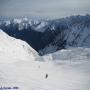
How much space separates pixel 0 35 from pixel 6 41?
24.9 feet

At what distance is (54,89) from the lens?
31984mm

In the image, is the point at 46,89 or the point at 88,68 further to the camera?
the point at 88,68

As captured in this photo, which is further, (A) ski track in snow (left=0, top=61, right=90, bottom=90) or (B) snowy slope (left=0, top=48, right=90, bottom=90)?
(A) ski track in snow (left=0, top=61, right=90, bottom=90)

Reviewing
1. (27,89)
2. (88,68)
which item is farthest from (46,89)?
(88,68)

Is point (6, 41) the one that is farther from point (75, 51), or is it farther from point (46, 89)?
point (46, 89)

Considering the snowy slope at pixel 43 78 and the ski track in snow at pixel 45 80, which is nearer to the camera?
the snowy slope at pixel 43 78

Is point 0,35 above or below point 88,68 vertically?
above

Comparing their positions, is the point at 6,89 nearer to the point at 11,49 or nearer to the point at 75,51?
the point at 11,49

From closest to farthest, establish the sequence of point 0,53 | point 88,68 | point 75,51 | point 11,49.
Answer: point 88,68 → point 0,53 → point 11,49 → point 75,51

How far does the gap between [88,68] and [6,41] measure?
5100 centimetres

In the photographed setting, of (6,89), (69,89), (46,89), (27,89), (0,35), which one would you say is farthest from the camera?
(0,35)

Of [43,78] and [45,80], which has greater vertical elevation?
[45,80]

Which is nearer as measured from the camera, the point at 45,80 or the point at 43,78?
the point at 45,80

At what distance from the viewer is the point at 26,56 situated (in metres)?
101
